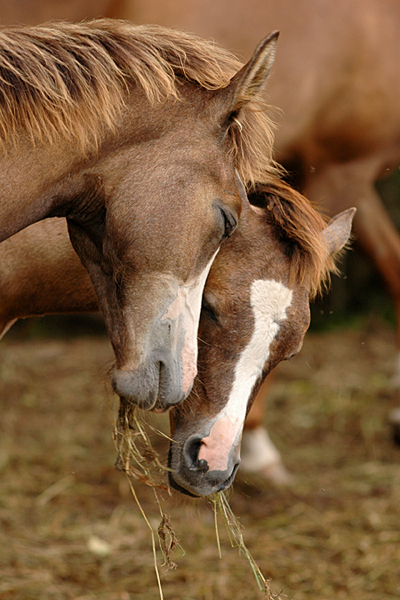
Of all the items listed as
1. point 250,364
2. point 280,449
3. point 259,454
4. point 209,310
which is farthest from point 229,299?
point 280,449

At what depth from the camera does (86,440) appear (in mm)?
3736

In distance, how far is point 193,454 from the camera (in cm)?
173

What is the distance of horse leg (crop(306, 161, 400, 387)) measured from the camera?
3.57 meters

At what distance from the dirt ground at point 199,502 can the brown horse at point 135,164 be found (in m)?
0.38

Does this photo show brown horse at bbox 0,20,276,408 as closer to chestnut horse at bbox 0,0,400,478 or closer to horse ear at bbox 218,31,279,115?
horse ear at bbox 218,31,279,115

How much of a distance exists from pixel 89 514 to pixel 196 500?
1205 mm

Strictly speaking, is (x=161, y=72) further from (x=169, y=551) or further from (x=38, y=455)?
(x=38, y=455)

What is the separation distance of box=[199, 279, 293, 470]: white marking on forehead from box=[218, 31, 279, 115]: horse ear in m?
0.49

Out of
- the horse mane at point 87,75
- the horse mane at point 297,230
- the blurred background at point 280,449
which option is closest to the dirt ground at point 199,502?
the blurred background at point 280,449

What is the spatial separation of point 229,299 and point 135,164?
469mm

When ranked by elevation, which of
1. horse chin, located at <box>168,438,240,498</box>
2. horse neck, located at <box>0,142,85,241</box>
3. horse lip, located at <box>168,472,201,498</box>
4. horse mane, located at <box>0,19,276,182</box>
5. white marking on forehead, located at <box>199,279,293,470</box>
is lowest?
horse lip, located at <box>168,472,201,498</box>

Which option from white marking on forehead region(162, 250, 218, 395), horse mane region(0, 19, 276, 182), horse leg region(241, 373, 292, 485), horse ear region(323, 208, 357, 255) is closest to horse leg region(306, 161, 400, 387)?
horse leg region(241, 373, 292, 485)

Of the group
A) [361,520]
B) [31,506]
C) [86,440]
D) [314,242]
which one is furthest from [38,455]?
[314,242]

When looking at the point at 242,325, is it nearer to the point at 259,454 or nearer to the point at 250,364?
the point at 250,364
